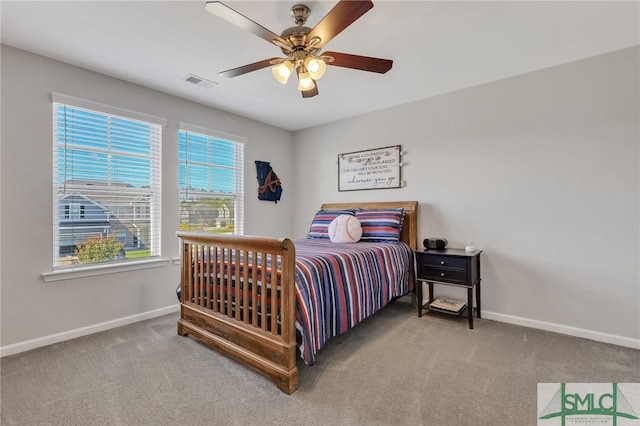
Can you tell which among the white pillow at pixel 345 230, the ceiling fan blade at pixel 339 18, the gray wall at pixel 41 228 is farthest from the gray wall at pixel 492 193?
the ceiling fan blade at pixel 339 18

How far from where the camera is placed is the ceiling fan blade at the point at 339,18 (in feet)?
4.58

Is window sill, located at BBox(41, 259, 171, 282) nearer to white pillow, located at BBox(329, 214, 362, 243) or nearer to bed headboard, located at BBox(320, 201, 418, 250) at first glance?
white pillow, located at BBox(329, 214, 362, 243)

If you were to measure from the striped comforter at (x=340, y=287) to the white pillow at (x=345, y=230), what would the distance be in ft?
1.08

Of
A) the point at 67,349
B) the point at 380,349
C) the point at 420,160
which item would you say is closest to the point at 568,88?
the point at 420,160

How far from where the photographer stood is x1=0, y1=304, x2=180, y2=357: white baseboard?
232cm

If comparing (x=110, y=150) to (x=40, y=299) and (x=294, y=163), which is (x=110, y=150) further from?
(x=294, y=163)

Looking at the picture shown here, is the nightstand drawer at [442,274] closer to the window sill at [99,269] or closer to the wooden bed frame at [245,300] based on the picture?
the wooden bed frame at [245,300]

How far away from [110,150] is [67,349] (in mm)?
1740

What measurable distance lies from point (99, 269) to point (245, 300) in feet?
5.41

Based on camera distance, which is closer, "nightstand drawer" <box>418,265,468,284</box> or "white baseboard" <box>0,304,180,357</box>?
"white baseboard" <box>0,304,180,357</box>

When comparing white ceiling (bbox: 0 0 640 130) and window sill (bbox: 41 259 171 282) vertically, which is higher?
white ceiling (bbox: 0 0 640 130)

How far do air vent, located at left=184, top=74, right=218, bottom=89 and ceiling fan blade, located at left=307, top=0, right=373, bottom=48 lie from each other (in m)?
1.60

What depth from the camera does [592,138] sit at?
8.35 ft

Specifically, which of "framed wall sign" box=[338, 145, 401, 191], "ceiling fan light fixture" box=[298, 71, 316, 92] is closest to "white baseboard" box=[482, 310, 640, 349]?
"framed wall sign" box=[338, 145, 401, 191]
